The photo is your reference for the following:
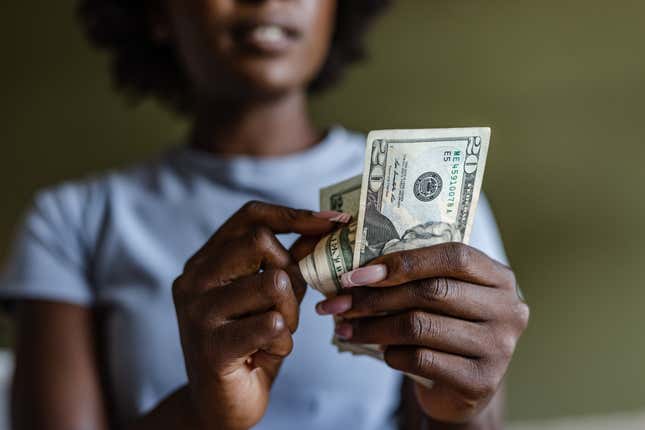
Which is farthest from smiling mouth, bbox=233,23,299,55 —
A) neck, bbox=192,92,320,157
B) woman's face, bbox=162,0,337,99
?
neck, bbox=192,92,320,157

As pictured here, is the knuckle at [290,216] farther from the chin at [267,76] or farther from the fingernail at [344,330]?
the chin at [267,76]

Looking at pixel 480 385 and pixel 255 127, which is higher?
pixel 255 127

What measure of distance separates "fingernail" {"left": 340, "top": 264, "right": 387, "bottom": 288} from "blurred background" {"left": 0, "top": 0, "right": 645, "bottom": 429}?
40.7 inches

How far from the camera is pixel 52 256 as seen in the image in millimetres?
1038

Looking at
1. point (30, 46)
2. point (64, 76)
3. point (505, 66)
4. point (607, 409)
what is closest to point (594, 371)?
point (607, 409)

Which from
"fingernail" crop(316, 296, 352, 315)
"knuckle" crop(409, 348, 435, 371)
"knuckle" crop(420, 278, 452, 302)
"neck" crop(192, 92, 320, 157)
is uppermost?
"neck" crop(192, 92, 320, 157)

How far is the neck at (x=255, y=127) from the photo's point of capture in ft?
3.58

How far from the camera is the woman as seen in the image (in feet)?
2.08

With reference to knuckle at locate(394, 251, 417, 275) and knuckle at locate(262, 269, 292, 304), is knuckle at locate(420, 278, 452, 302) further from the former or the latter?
knuckle at locate(262, 269, 292, 304)

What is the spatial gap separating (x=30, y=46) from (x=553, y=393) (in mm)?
1513

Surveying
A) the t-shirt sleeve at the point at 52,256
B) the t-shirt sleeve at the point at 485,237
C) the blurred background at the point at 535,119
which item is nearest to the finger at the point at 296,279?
the t-shirt sleeve at the point at 485,237

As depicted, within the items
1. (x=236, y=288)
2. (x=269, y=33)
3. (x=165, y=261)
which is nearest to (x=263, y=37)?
(x=269, y=33)

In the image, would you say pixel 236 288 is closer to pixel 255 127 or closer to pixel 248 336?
pixel 248 336

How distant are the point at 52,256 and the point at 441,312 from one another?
0.67m
